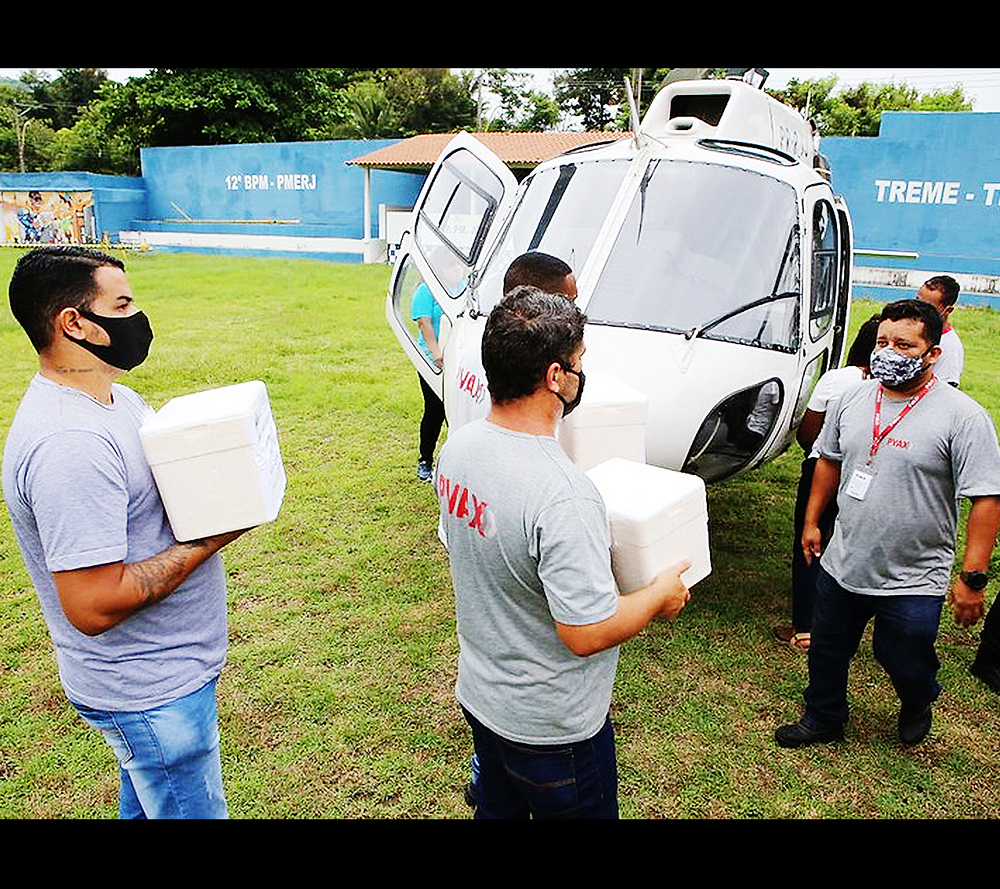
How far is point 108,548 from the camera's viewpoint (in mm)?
1810

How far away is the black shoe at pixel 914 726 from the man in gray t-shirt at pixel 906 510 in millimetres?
42

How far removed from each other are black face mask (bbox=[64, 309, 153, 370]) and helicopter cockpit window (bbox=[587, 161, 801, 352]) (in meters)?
2.31

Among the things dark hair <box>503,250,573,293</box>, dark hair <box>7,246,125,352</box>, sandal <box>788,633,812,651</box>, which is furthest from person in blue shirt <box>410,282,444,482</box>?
dark hair <box>7,246,125,352</box>

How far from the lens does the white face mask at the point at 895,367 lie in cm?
306

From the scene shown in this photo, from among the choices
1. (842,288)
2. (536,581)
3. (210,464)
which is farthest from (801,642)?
(210,464)

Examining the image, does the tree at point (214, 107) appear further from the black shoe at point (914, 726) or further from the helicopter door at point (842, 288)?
the black shoe at point (914, 726)

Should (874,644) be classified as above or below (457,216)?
below

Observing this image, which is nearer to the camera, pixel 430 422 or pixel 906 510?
pixel 906 510

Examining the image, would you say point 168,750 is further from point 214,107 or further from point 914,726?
point 214,107

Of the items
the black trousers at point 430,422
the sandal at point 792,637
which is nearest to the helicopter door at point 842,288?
the sandal at point 792,637

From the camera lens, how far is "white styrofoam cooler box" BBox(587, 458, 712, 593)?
6.73 feet

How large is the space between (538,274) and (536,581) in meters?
1.87
